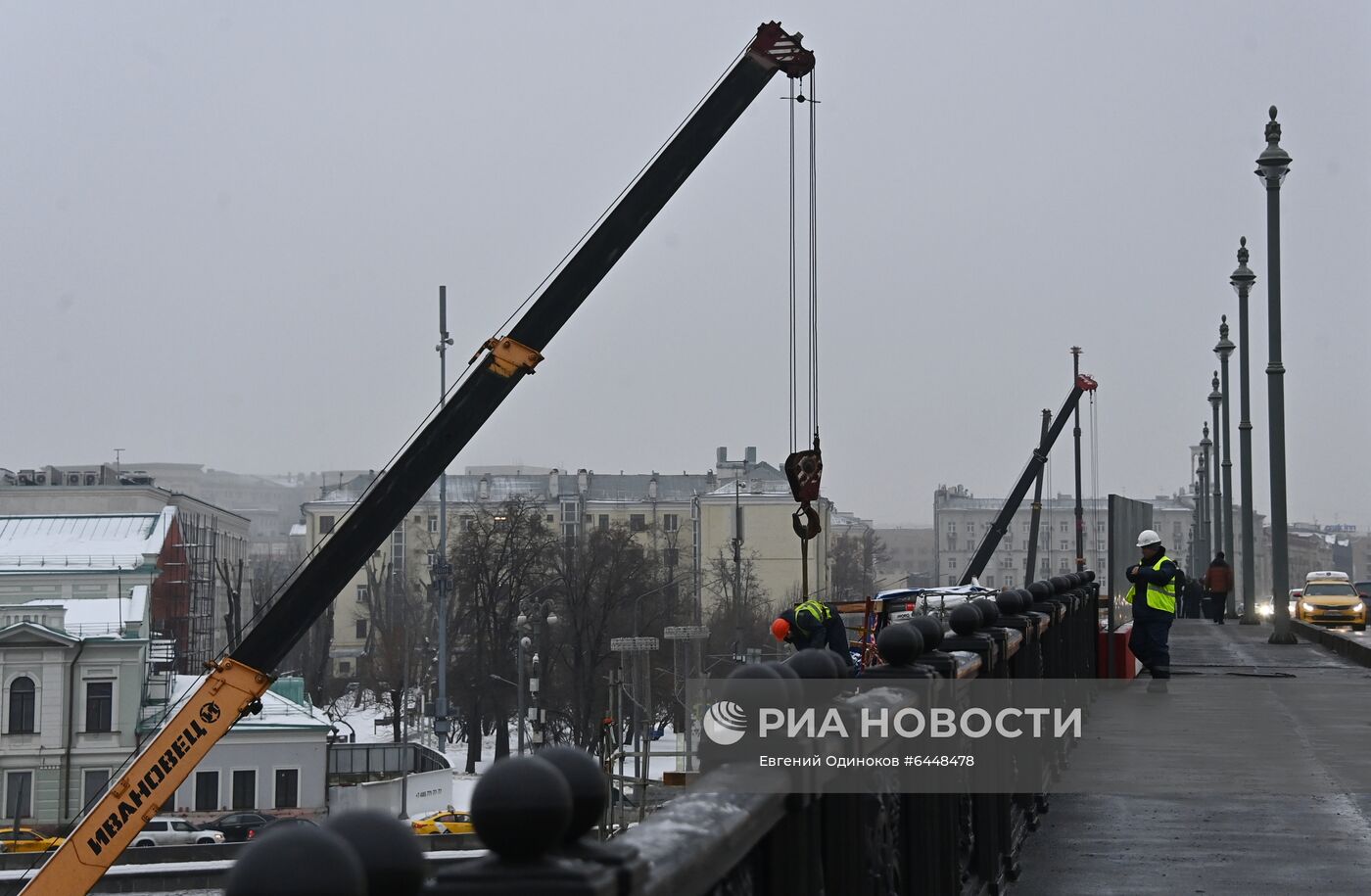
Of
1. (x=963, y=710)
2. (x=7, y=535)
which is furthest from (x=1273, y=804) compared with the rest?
(x=7, y=535)

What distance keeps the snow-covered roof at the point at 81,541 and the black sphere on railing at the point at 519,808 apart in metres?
80.1

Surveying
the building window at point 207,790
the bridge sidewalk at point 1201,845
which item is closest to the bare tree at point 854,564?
the building window at point 207,790

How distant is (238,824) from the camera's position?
2127 inches

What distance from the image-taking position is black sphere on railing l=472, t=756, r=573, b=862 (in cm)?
190

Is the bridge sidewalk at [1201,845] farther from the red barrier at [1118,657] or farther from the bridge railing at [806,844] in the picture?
the red barrier at [1118,657]

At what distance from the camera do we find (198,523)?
9875cm

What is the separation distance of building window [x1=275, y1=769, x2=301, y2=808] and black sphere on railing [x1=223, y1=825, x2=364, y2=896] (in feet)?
202

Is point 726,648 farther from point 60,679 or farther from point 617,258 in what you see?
point 617,258

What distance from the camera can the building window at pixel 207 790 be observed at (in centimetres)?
5947

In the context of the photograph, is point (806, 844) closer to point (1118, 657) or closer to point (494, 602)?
point (1118, 657)

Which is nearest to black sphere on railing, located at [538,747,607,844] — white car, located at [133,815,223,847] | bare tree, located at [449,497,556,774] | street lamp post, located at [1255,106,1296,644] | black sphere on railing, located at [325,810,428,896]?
black sphere on railing, located at [325,810,428,896]

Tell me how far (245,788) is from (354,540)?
148 feet

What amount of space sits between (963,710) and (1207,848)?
95.1 inches

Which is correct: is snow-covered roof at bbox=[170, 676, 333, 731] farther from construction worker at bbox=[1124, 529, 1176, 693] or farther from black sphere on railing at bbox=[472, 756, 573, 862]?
black sphere on railing at bbox=[472, 756, 573, 862]
